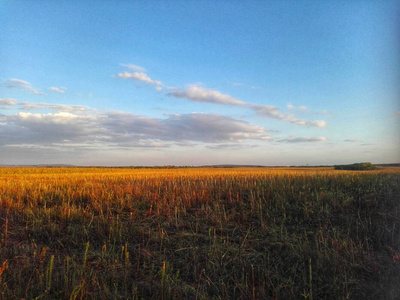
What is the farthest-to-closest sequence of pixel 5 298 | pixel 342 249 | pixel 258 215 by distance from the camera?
1. pixel 258 215
2. pixel 342 249
3. pixel 5 298

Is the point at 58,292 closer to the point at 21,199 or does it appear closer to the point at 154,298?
the point at 154,298

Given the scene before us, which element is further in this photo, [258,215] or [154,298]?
[258,215]

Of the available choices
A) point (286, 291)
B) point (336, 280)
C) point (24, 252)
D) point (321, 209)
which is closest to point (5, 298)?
point (24, 252)

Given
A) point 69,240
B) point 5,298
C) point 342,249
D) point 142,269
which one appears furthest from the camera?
point 69,240

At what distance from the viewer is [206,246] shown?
523 centimetres

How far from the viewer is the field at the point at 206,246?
3885 millimetres

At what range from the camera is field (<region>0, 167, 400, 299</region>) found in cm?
388

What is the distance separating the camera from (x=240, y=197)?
8125mm

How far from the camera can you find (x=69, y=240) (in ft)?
19.1

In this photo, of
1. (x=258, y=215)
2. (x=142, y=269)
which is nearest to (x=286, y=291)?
(x=142, y=269)

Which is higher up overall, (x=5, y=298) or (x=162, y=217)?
(x=162, y=217)

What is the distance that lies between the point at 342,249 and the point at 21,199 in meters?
10.0

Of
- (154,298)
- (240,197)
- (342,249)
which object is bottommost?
(154,298)

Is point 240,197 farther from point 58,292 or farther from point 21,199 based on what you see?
point 21,199
